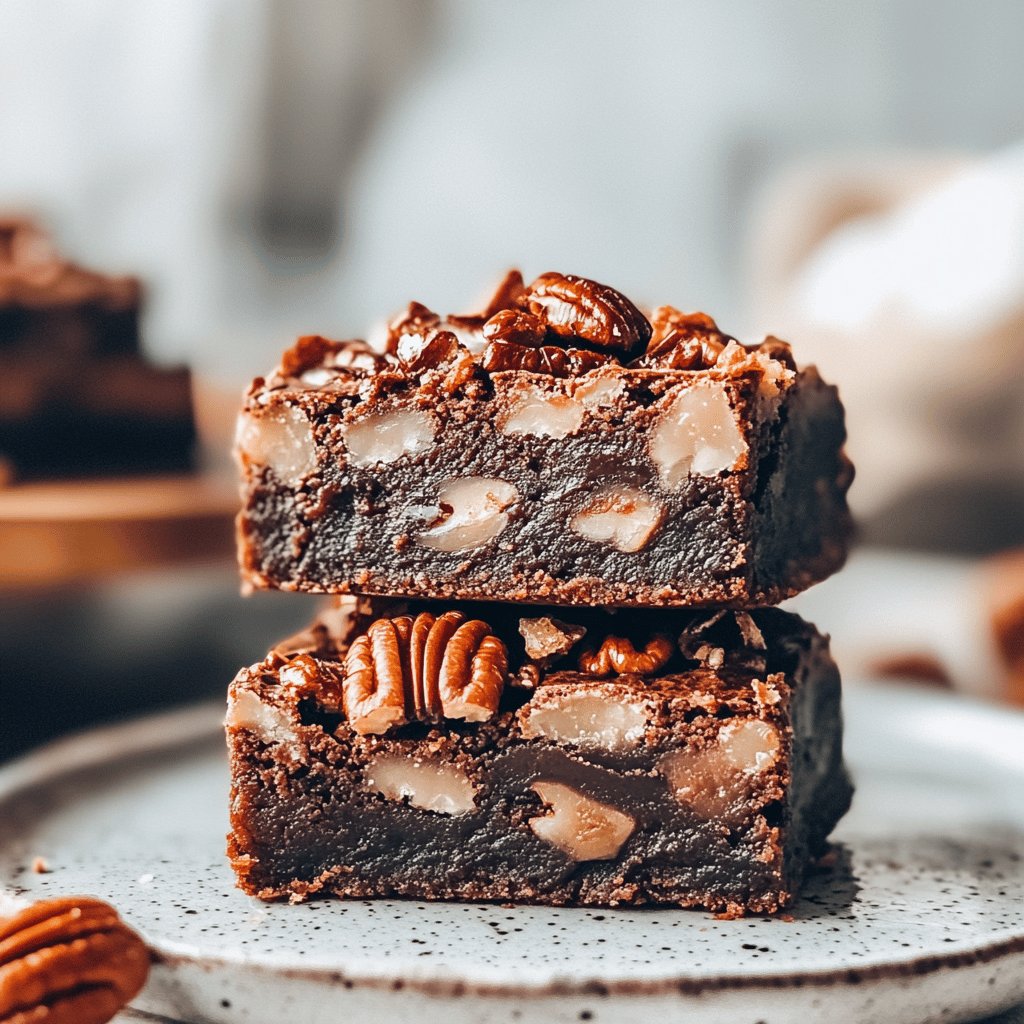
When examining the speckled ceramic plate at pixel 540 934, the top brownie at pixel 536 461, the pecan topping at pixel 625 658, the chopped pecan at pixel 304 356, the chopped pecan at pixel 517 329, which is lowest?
the speckled ceramic plate at pixel 540 934

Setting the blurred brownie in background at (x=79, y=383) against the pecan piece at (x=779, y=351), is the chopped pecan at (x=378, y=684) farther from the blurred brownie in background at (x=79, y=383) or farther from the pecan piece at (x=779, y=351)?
the blurred brownie in background at (x=79, y=383)

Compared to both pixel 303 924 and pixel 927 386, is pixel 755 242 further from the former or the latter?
pixel 303 924

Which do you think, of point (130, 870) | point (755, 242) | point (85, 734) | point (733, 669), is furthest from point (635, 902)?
point (755, 242)

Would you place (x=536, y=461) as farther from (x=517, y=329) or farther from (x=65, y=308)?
(x=65, y=308)

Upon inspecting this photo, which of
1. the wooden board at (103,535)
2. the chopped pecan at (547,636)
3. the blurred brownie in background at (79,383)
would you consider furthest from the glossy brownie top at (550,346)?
the blurred brownie in background at (79,383)

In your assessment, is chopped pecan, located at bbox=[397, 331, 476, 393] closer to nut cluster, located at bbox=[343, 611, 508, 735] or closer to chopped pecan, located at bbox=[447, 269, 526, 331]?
chopped pecan, located at bbox=[447, 269, 526, 331]

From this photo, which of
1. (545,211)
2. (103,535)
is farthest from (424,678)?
(545,211)
